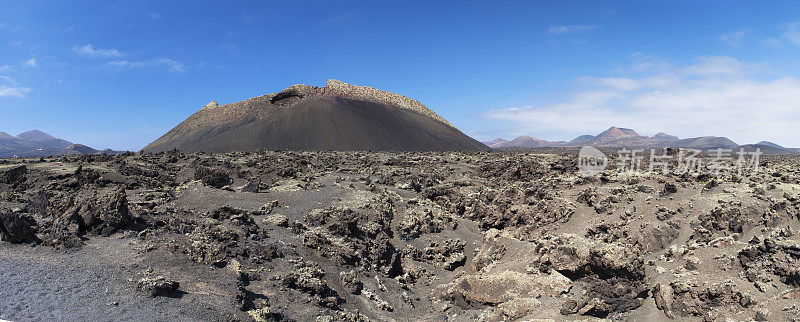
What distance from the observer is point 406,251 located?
8859 mm

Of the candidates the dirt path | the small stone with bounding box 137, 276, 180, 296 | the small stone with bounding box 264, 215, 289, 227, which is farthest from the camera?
the small stone with bounding box 264, 215, 289, 227

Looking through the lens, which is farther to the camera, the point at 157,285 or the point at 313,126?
the point at 313,126

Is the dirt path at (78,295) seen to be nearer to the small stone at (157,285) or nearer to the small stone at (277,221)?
the small stone at (157,285)

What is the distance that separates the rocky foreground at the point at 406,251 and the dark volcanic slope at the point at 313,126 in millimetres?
27213

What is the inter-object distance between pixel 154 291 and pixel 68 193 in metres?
8.61

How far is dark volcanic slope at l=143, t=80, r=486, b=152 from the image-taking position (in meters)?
38.8

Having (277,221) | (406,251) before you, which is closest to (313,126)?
(277,221)

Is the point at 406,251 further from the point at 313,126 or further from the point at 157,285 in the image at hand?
the point at 313,126

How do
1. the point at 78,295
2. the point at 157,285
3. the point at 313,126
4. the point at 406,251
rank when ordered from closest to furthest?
the point at 78,295, the point at 157,285, the point at 406,251, the point at 313,126

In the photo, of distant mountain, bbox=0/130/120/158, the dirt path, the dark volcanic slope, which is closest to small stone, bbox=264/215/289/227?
the dirt path

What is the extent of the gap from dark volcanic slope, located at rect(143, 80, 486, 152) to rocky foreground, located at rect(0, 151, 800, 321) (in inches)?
1071

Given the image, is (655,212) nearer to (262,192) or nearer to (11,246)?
(262,192)

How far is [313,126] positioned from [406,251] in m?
34.5

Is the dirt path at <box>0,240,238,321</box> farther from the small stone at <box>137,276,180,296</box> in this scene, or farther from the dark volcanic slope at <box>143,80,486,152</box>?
the dark volcanic slope at <box>143,80,486,152</box>
